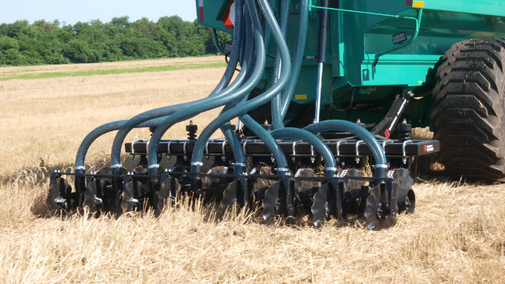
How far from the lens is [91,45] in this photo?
212 ft

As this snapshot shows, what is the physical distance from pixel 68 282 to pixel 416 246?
75.2 inches

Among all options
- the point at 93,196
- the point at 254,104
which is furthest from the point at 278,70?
the point at 93,196

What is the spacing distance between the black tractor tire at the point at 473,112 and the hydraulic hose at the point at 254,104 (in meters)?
1.39

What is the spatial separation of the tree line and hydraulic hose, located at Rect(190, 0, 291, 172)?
4474 cm

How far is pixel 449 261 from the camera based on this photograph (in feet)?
9.80

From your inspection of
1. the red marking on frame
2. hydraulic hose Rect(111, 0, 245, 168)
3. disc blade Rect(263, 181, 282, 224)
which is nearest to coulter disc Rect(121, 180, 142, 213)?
hydraulic hose Rect(111, 0, 245, 168)

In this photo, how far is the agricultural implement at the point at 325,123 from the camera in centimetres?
393

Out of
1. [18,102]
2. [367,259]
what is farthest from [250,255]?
[18,102]

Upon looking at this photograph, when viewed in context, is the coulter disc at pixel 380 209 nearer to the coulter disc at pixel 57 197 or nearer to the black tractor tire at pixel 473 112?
the black tractor tire at pixel 473 112

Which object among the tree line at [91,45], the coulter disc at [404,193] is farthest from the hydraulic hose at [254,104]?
the tree line at [91,45]

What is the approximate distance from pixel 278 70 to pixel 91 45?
63.5 meters

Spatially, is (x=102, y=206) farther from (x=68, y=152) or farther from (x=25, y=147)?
(x=25, y=147)

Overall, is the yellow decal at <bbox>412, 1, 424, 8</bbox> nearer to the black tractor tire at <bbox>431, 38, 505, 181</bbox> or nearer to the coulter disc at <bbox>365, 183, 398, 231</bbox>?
the black tractor tire at <bbox>431, 38, 505, 181</bbox>

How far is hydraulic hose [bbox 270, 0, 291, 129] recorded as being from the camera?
458cm
